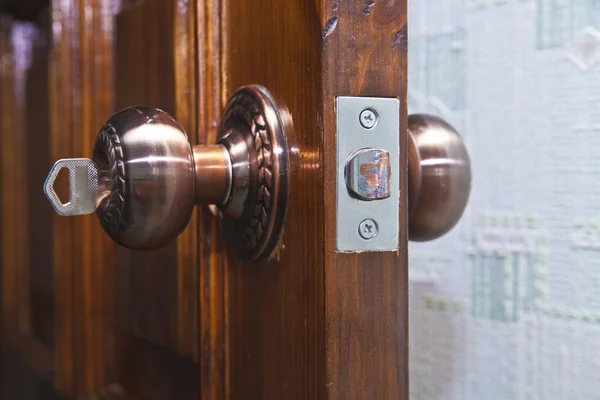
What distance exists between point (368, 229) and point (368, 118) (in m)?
0.05

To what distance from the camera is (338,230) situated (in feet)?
1.02

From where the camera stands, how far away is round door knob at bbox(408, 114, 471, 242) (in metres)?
0.38

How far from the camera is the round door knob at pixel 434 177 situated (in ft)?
1.24

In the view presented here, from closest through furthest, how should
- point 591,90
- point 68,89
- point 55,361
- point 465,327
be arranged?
point 591,90 → point 465,327 → point 68,89 → point 55,361

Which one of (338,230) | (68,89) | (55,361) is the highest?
(68,89)

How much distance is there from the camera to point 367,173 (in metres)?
0.31

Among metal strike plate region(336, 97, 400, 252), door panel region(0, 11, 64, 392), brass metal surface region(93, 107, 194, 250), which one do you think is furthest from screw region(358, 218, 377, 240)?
door panel region(0, 11, 64, 392)

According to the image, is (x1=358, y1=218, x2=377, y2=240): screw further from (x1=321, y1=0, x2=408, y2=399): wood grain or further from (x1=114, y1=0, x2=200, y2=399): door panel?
(x1=114, y1=0, x2=200, y2=399): door panel

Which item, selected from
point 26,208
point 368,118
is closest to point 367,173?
point 368,118

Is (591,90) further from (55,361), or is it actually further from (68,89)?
(55,361)

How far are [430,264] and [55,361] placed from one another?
54 cm

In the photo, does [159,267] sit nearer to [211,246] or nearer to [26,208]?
[211,246]

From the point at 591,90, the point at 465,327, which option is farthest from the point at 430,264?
the point at 591,90

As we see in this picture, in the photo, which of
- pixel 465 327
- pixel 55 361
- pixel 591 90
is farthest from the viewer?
pixel 55 361
